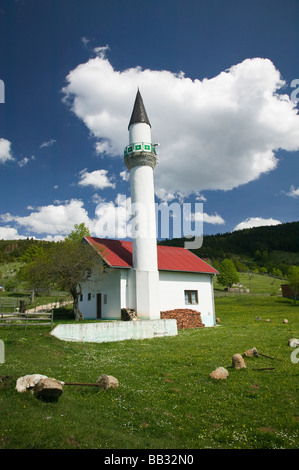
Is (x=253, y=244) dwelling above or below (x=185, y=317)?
above

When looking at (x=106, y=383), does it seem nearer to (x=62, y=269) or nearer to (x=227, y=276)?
(x=62, y=269)

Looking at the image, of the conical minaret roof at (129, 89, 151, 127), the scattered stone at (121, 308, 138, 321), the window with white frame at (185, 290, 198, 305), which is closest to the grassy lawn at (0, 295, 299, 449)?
the scattered stone at (121, 308, 138, 321)

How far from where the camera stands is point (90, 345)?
61.2 feet

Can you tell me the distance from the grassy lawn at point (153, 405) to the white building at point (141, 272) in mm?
11262

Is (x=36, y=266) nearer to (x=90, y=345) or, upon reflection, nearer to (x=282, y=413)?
(x=90, y=345)

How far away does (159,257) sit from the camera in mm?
31781

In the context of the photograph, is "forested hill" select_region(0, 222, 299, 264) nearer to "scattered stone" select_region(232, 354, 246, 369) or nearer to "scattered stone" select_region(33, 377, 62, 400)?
"scattered stone" select_region(232, 354, 246, 369)

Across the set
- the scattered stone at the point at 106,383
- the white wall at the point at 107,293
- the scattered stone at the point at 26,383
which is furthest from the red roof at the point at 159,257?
the scattered stone at the point at 26,383

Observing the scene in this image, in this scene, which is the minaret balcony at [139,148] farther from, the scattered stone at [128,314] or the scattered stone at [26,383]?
the scattered stone at [26,383]

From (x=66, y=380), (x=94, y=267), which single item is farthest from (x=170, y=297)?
(x=66, y=380)

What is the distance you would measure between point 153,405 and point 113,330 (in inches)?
524

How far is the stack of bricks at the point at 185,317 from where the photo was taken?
27.5 m

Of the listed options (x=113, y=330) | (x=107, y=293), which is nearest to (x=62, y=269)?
(x=107, y=293)

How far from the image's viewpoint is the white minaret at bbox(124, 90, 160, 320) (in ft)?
83.9
